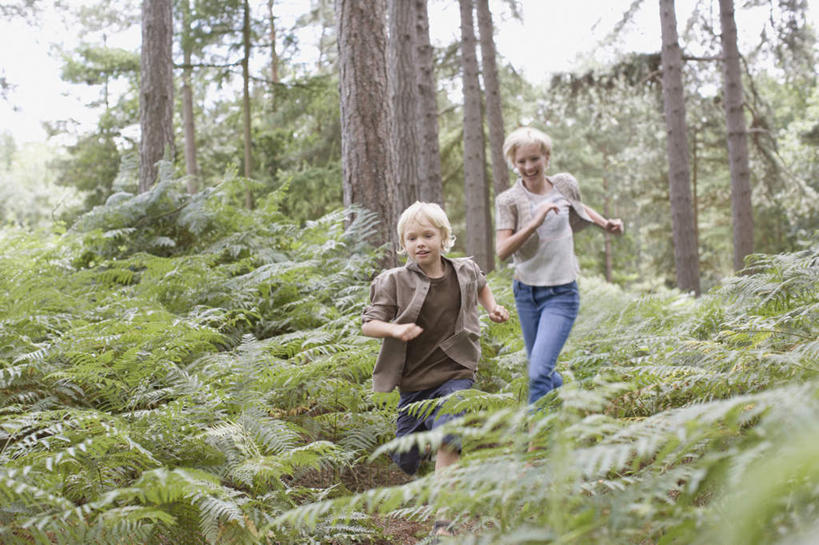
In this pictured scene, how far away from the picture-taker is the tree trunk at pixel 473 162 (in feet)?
43.1

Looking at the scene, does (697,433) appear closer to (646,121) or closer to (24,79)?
(24,79)

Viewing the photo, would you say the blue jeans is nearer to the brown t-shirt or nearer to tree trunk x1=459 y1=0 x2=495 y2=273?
the brown t-shirt

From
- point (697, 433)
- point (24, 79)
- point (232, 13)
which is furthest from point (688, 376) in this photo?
point (24, 79)

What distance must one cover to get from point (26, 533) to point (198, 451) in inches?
30.1

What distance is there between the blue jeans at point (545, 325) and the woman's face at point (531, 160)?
748 mm

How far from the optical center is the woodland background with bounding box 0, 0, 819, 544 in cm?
151

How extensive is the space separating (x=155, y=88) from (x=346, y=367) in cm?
696

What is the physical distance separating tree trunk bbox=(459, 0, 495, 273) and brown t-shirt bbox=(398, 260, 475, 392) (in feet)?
30.1

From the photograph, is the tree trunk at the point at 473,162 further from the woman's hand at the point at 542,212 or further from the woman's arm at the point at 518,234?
the woman's hand at the point at 542,212

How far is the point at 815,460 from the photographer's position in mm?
995

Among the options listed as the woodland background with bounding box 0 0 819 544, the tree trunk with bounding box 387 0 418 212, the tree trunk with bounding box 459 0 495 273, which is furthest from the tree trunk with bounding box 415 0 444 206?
the tree trunk with bounding box 459 0 495 273

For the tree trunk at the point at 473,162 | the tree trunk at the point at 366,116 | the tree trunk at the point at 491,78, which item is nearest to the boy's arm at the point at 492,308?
the tree trunk at the point at 366,116

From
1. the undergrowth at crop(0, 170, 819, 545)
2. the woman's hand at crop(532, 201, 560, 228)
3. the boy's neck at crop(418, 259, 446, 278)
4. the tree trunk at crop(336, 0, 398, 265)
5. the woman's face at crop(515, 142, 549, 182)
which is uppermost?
the tree trunk at crop(336, 0, 398, 265)

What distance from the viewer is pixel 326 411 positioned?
14.8 ft
